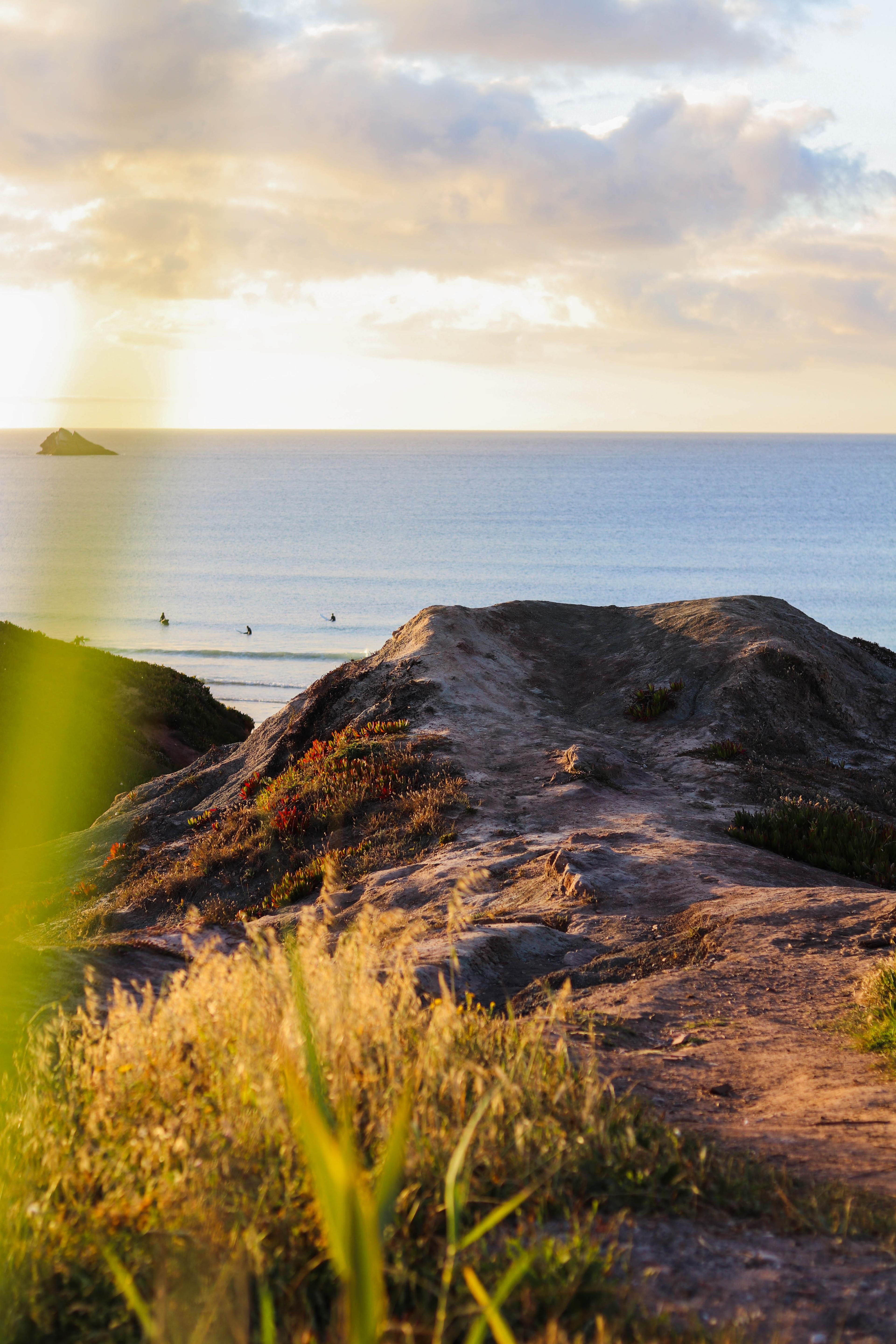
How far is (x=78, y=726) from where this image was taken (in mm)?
30984

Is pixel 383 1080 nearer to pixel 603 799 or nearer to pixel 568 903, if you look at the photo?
pixel 568 903

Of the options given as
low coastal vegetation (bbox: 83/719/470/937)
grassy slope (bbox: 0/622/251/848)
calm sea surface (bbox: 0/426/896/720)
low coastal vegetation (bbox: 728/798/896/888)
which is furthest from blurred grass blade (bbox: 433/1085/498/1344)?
calm sea surface (bbox: 0/426/896/720)

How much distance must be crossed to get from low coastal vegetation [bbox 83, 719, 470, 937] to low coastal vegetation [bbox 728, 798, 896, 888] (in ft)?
12.1

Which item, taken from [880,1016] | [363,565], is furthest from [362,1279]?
[363,565]

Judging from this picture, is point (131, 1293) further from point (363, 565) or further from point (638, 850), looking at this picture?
point (363, 565)

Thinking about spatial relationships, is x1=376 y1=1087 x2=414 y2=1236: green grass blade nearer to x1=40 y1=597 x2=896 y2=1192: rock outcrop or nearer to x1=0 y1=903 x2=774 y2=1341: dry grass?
x1=0 y1=903 x2=774 y2=1341: dry grass

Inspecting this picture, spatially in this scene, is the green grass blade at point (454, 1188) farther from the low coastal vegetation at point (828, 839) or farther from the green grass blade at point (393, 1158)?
the low coastal vegetation at point (828, 839)

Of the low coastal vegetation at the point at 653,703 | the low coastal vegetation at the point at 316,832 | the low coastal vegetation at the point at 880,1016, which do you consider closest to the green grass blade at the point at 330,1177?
the low coastal vegetation at the point at 880,1016

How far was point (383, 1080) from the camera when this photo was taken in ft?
13.1

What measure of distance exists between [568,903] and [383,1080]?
18.8 ft

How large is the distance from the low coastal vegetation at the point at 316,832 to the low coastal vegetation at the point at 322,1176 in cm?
663

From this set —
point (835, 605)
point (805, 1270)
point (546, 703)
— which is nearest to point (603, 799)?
point (546, 703)

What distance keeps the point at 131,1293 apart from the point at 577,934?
683cm

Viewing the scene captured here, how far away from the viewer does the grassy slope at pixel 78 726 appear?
2777 centimetres
